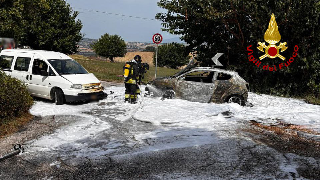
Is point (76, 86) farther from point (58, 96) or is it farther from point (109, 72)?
point (109, 72)

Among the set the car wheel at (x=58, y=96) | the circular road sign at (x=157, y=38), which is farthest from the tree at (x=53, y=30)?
the car wheel at (x=58, y=96)

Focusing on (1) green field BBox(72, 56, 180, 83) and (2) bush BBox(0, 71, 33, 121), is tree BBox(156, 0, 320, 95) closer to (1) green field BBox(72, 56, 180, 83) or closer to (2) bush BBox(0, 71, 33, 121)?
(1) green field BBox(72, 56, 180, 83)

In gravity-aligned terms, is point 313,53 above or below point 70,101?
above

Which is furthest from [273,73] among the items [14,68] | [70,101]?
[14,68]

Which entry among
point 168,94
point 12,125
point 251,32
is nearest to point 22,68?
point 12,125

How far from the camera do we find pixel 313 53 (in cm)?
1236

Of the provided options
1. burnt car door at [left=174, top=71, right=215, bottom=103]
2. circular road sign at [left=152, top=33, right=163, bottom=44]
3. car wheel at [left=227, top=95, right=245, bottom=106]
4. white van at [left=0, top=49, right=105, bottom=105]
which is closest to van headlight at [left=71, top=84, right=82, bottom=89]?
white van at [left=0, top=49, right=105, bottom=105]

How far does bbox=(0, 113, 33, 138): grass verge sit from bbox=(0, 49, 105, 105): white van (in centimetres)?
196

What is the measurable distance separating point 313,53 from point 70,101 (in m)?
10.3

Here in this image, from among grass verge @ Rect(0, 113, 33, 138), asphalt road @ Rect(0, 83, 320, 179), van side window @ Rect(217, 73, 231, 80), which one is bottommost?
asphalt road @ Rect(0, 83, 320, 179)

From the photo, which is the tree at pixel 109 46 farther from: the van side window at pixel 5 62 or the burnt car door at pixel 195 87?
the burnt car door at pixel 195 87

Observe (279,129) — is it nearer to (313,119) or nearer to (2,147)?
(313,119)

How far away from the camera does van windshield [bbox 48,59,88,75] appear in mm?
10375

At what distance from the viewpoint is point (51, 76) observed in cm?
1009
